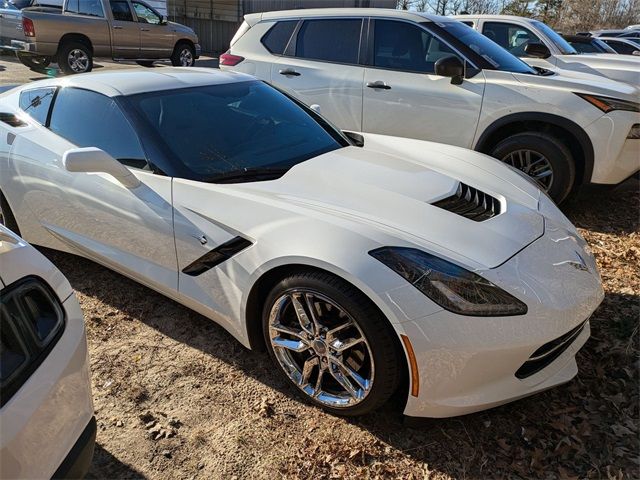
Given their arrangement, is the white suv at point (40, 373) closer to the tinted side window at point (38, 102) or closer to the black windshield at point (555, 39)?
the tinted side window at point (38, 102)

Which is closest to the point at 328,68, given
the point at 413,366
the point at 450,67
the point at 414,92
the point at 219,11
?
the point at 414,92

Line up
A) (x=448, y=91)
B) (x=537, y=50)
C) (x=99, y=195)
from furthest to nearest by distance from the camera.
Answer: (x=537, y=50) → (x=448, y=91) → (x=99, y=195)

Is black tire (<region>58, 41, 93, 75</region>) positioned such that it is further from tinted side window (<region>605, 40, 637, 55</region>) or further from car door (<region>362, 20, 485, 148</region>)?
tinted side window (<region>605, 40, 637, 55</region>)

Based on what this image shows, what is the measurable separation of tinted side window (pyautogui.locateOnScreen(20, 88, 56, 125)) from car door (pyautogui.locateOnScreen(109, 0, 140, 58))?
10.3 m

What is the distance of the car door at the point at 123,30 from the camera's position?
40.9ft

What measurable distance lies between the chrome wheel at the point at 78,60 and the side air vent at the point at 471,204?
12.0 m

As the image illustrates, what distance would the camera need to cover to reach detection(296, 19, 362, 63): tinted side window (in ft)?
17.0

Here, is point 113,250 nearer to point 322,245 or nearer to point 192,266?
point 192,266

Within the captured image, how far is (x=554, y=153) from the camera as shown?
173 inches

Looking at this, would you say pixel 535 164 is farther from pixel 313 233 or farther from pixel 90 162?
pixel 90 162

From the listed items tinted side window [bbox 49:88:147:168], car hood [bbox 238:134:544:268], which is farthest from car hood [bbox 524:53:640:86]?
tinted side window [bbox 49:88:147:168]

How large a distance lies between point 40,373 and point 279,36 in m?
5.01

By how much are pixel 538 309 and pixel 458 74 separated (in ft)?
10.5

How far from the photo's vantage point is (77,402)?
5.07 feet
